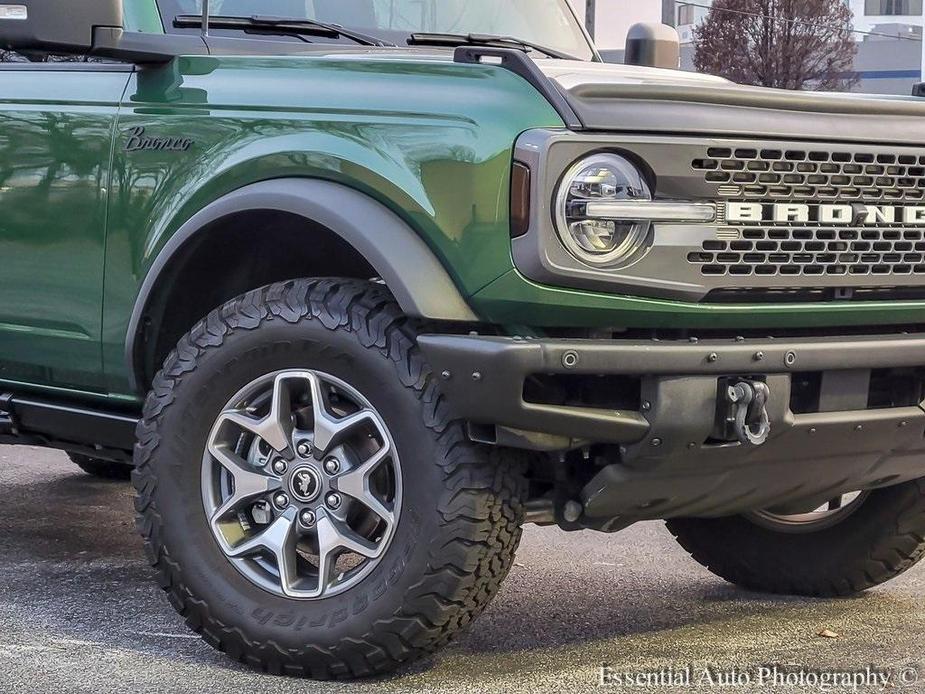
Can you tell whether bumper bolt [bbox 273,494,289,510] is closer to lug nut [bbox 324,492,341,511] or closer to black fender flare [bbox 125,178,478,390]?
lug nut [bbox 324,492,341,511]

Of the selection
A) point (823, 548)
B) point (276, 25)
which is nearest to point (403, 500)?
point (276, 25)

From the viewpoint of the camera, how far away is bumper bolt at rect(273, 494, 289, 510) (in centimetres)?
373

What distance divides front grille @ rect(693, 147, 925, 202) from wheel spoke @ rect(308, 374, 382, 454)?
A: 0.93 meters

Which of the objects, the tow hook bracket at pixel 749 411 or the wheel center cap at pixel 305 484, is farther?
the wheel center cap at pixel 305 484

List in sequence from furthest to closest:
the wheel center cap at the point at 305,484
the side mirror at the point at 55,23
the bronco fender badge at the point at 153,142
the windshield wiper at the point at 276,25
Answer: the windshield wiper at the point at 276,25, the bronco fender badge at the point at 153,142, the side mirror at the point at 55,23, the wheel center cap at the point at 305,484

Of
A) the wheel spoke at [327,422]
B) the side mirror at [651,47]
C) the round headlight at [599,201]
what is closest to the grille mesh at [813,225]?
the round headlight at [599,201]

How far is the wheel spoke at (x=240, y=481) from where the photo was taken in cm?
375

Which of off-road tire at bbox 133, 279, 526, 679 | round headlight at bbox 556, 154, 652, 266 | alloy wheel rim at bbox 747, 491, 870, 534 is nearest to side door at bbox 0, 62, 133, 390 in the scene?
off-road tire at bbox 133, 279, 526, 679

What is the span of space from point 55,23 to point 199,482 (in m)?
1.18

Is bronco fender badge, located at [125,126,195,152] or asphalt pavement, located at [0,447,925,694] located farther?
bronco fender badge, located at [125,126,195,152]

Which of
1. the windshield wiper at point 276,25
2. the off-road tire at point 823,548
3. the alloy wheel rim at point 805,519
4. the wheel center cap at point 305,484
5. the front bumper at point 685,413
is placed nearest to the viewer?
the front bumper at point 685,413

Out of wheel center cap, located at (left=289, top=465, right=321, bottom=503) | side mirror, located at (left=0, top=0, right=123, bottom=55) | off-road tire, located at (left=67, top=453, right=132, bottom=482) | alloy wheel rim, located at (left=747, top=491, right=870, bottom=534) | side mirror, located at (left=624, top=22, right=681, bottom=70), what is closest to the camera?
wheel center cap, located at (left=289, top=465, right=321, bottom=503)

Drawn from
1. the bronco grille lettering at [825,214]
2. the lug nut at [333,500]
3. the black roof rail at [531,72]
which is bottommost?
the lug nut at [333,500]

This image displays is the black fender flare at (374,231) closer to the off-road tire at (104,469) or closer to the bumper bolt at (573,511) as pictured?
the bumper bolt at (573,511)
